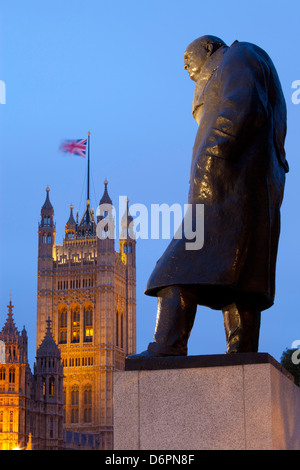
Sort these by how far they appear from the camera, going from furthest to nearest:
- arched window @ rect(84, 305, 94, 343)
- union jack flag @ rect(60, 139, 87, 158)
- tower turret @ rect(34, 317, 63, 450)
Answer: arched window @ rect(84, 305, 94, 343)
union jack flag @ rect(60, 139, 87, 158)
tower turret @ rect(34, 317, 63, 450)

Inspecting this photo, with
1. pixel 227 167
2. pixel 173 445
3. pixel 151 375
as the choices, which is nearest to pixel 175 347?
pixel 151 375

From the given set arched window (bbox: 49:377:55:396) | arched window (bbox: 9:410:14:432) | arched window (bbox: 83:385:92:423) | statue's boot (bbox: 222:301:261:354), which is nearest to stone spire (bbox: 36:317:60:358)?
arched window (bbox: 49:377:55:396)

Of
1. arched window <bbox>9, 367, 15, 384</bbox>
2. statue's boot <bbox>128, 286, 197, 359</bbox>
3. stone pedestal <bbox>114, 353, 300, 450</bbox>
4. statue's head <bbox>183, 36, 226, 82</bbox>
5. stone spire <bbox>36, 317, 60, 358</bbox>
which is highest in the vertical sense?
stone spire <bbox>36, 317, 60, 358</bbox>

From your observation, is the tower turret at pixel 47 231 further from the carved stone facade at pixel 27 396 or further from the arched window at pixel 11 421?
the arched window at pixel 11 421

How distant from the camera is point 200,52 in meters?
6.40

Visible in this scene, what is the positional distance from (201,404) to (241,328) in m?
0.90

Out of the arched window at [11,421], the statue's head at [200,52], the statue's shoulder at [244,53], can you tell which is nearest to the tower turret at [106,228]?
the arched window at [11,421]

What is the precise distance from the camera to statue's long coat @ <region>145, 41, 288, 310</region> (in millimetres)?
5574

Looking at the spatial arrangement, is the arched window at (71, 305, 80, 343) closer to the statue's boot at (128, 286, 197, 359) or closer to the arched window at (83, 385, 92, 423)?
the arched window at (83, 385, 92, 423)

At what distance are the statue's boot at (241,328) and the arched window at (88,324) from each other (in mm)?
82226

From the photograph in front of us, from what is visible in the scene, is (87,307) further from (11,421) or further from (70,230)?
(11,421)

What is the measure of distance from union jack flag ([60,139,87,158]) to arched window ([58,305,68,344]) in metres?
19.1

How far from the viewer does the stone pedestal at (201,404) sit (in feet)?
16.7

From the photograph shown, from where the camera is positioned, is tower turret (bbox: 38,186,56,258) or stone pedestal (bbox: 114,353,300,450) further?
tower turret (bbox: 38,186,56,258)
